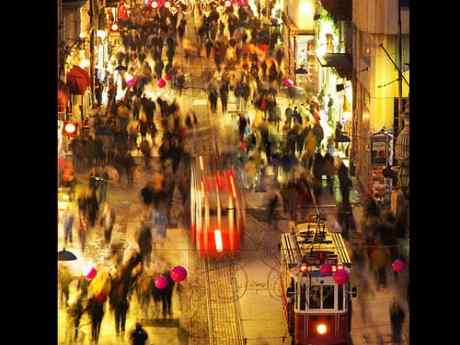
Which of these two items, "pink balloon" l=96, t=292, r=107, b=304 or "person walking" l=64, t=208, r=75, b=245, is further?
"person walking" l=64, t=208, r=75, b=245

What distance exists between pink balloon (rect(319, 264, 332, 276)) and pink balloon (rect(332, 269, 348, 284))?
62 mm

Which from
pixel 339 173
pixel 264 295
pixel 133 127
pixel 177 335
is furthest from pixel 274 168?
pixel 177 335

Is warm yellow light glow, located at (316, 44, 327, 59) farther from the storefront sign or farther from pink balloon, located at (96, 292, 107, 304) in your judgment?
pink balloon, located at (96, 292, 107, 304)

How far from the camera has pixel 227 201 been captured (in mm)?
20406

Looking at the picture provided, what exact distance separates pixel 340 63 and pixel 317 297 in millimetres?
10342

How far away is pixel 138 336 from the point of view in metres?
14.8

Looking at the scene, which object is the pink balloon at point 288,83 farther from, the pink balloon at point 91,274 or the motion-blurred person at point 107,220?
the pink balloon at point 91,274

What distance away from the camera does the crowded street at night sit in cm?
1545

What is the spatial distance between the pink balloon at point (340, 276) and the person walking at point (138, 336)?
2.22 meters

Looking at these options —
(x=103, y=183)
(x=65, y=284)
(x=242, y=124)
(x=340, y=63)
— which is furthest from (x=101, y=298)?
(x=242, y=124)

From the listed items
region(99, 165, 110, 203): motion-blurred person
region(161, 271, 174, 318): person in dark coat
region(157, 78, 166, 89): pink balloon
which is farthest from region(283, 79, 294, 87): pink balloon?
region(161, 271, 174, 318): person in dark coat

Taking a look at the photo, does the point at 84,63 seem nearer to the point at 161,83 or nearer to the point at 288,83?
the point at 161,83

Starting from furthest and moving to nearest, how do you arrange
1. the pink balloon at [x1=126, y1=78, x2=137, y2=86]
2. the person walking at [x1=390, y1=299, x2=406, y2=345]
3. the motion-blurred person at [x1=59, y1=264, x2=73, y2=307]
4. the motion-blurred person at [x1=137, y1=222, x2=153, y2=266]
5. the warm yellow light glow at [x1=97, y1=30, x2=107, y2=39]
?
the warm yellow light glow at [x1=97, y1=30, x2=107, y2=39], the pink balloon at [x1=126, y1=78, x2=137, y2=86], the motion-blurred person at [x1=137, y1=222, x2=153, y2=266], the motion-blurred person at [x1=59, y1=264, x2=73, y2=307], the person walking at [x1=390, y1=299, x2=406, y2=345]

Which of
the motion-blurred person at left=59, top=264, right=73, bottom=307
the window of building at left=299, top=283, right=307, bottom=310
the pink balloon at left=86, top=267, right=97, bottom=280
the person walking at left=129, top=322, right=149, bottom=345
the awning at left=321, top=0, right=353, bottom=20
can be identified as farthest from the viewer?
the awning at left=321, top=0, right=353, bottom=20
